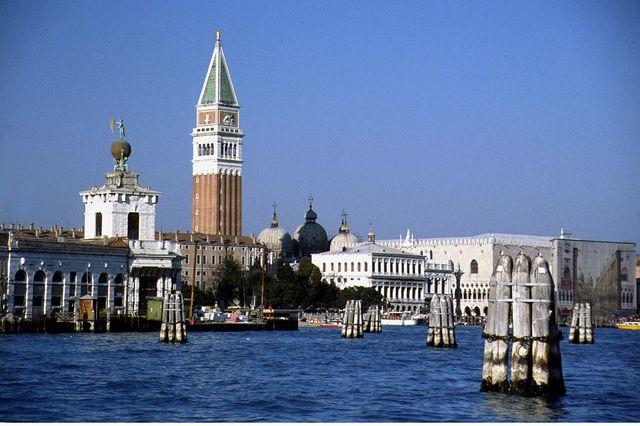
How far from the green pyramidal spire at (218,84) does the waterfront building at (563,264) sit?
34.6m

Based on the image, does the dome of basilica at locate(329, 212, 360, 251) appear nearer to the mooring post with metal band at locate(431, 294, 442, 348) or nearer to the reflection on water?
the mooring post with metal band at locate(431, 294, 442, 348)

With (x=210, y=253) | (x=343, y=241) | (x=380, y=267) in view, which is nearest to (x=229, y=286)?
(x=210, y=253)

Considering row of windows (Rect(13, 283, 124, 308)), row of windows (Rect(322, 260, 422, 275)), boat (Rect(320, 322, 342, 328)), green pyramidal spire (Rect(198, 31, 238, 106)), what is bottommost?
boat (Rect(320, 322, 342, 328))

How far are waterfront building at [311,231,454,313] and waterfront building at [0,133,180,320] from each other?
2253 inches

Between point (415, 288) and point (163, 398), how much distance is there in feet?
438

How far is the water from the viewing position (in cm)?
3881

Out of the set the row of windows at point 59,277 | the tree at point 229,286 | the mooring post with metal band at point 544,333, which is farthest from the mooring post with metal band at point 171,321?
the tree at point 229,286

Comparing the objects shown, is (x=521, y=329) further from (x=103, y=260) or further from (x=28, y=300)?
(x=103, y=260)

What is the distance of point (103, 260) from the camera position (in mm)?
100375

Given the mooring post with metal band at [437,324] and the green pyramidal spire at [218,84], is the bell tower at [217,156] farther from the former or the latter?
the mooring post with metal band at [437,324]

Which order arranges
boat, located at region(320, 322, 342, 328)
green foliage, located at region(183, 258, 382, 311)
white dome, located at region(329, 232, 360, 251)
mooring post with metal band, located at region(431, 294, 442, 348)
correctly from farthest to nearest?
1. white dome, located at region(329, 232, 360, 251)
2. green foliage, located at region(183, 258, 382, 311)
3. boat, located at region(320, 322, 342, 328)
4. mooring post with metal band, located at region(431, 294, 442, 348)

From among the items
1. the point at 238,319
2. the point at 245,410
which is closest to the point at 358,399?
the point at 245,410

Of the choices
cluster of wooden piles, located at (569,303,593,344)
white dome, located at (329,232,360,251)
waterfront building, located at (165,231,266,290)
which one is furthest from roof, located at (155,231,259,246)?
cluster of wooden piles, located at (569,303,593,344)

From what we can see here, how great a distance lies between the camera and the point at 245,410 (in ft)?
133
